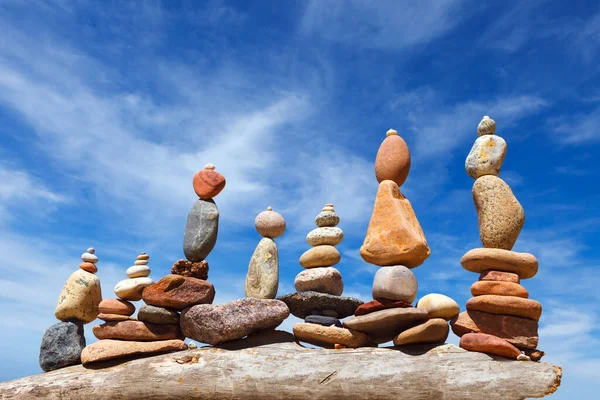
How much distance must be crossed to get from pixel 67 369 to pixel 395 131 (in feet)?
19.3

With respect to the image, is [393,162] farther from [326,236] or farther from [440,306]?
[440,306]

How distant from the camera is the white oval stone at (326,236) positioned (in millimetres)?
8562

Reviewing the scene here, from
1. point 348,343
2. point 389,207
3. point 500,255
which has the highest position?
point 389,207

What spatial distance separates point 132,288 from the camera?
8562 millimetres

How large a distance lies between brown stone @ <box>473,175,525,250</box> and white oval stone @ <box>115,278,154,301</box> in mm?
4828

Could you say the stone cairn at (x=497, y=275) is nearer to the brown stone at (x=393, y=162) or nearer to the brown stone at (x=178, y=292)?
the brown stone at (x=393, y=162)

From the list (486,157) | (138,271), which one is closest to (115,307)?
(138,271)

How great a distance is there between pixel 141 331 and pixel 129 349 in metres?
0.29

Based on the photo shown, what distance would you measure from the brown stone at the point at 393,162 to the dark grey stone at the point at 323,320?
2091 millimetres

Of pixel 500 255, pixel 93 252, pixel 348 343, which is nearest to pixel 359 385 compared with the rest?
pixel 348 343

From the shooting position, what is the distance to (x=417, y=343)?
7414mm

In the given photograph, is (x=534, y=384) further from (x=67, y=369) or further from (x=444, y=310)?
(x=67, y=369)

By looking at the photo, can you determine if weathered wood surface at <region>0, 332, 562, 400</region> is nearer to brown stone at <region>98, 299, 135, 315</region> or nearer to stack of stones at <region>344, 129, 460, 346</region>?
stack of stones at <region>344, 129, 460, 346</region>

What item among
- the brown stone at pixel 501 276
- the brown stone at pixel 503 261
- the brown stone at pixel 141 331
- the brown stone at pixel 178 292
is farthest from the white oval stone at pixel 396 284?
the brown stone at pixel 141 331
